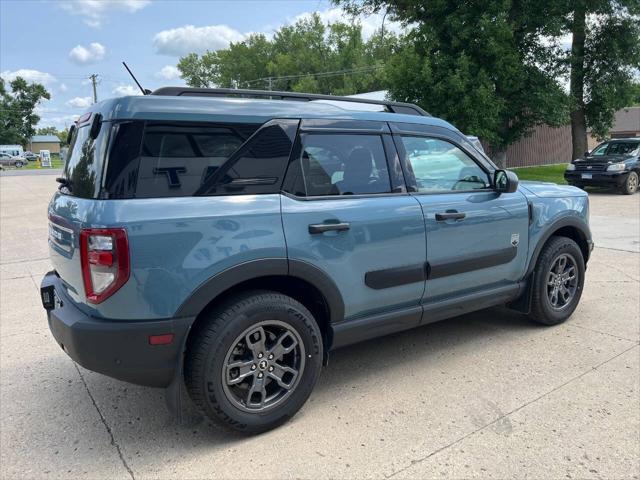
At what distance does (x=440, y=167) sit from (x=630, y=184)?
14.3 metres

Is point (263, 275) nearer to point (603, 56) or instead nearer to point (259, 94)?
point (259, 94)

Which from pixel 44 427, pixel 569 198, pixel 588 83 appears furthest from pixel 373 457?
pixel 588 83

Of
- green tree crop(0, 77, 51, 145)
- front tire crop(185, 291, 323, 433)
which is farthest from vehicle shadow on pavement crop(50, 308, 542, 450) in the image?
green tree crop(0, 77, 51, 145)

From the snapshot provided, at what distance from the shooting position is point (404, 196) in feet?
11.3

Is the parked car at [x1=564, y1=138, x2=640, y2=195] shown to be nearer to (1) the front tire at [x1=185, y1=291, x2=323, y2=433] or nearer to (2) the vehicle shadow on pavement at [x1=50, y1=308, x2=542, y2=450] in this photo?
(2) the vehicle shadow on pavement at [x1=50, y1=308, x2=542, y2=450]

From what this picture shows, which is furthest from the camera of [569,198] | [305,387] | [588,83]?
[588,83]

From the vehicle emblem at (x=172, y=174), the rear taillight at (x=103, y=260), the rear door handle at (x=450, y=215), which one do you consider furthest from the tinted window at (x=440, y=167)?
the rear taillight at (x=103, y=260)

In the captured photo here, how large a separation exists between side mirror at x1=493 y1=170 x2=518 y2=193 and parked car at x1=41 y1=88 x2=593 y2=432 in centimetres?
2

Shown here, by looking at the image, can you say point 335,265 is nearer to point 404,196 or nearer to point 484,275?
point 404,196

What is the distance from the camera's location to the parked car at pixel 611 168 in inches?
593

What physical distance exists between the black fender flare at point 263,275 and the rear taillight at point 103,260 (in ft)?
1.13

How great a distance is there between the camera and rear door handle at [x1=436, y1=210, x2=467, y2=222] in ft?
11.5

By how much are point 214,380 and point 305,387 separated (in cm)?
60

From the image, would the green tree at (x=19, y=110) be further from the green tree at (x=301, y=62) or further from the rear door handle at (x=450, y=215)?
the rear door handle at (x=450, y=215)
